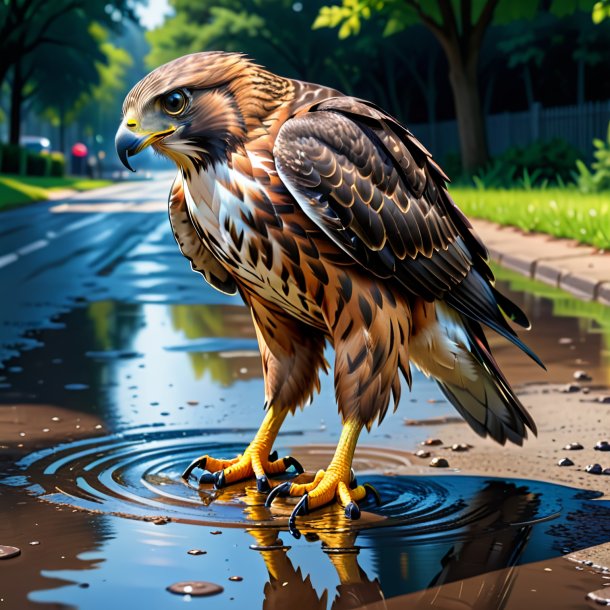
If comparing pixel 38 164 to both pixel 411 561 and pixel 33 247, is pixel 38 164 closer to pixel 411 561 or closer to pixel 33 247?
pixel 33 247

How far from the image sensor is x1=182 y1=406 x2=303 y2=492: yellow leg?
513 cm

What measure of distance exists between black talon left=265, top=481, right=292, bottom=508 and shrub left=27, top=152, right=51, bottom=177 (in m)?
44.3

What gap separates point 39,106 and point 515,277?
168 ft

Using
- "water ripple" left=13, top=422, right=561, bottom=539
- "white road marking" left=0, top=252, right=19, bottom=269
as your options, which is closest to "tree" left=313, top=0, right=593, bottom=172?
"white road marking" left=0, top=252, right=19, bottom=269

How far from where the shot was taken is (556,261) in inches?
531

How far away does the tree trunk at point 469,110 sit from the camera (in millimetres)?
28766

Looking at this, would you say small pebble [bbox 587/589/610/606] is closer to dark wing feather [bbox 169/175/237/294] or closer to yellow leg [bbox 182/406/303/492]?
yellow leg [bbox 182/406/303/492]

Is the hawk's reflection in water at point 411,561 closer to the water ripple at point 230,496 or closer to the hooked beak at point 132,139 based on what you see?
the water ripple at point 230,496

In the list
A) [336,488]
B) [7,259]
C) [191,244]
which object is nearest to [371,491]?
[336,488]

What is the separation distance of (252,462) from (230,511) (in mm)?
482

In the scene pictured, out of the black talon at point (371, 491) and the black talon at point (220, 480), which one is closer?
the black talon at point (371, 491)

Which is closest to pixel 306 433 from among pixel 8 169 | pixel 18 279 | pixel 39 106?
pixel 18 279

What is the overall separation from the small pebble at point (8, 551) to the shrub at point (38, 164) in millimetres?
44741

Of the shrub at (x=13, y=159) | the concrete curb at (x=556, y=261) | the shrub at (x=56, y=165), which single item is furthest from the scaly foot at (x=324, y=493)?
the shrub at (x=56, y=165)
